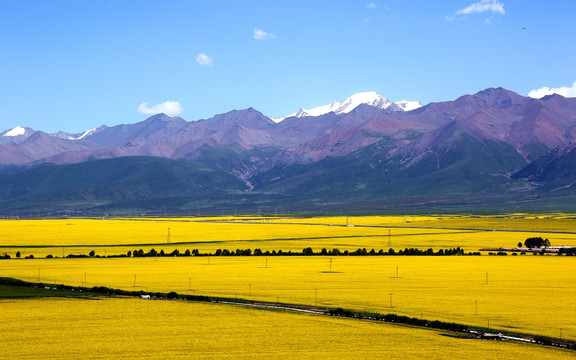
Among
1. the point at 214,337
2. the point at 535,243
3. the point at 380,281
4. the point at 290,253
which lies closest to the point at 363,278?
the point at 380,281

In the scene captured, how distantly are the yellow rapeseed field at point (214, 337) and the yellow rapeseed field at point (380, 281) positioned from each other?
17.2 ft

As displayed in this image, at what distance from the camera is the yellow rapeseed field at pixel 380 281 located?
46531 mm

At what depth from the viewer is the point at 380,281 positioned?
2542 inches

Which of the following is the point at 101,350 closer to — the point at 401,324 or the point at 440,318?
the point at 401,324

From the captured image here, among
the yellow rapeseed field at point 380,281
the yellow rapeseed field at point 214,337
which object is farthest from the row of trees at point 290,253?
the yellow rapeseed field at point 214,337

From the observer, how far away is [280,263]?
3381 inches

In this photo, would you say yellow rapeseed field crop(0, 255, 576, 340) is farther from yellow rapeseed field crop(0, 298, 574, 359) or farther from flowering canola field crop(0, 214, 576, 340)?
yellow rapeseed field crop(0, 298, 574, 359)

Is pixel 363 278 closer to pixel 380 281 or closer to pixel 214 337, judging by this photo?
pixel 380 281

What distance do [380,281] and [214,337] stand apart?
28.9 metres

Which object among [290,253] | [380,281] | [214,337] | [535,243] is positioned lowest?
[214,337]

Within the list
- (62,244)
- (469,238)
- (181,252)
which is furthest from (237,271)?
(469,238)

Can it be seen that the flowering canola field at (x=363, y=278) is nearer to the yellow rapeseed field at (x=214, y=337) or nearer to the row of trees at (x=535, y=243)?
the yellow rapeseed field at (x=214, y=337)

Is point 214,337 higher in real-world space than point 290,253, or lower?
lower

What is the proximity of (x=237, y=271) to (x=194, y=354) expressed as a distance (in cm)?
4153
